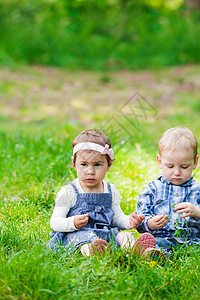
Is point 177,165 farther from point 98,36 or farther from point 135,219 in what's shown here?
point 98,36

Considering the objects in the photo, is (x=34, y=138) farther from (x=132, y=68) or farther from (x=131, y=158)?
(x=132, y=68)

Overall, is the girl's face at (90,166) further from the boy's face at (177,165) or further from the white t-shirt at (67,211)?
the boy's face at (177,165)

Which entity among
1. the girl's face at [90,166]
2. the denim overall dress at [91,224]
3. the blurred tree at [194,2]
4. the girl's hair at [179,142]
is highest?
the blurred tree at [194,2]

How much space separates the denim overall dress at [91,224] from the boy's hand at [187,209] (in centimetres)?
47

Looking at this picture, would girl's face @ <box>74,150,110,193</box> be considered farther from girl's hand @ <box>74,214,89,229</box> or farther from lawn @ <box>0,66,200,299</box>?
lawn @ <box>0,66,200,299</box>

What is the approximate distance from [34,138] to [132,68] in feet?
22.0

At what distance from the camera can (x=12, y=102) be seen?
8500 millimetres

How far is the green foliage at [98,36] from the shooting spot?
1141 cm

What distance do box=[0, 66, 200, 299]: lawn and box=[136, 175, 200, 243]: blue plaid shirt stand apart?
7.9 inches

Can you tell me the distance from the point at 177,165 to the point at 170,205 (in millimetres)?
309

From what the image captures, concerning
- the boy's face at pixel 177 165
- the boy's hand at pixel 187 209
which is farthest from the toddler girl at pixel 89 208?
the boy's face at pixel 177 165

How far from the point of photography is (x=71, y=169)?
4.16 meters

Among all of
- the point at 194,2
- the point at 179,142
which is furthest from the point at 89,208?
the point at 194,2

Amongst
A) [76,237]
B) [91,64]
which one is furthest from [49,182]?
[91,64]
